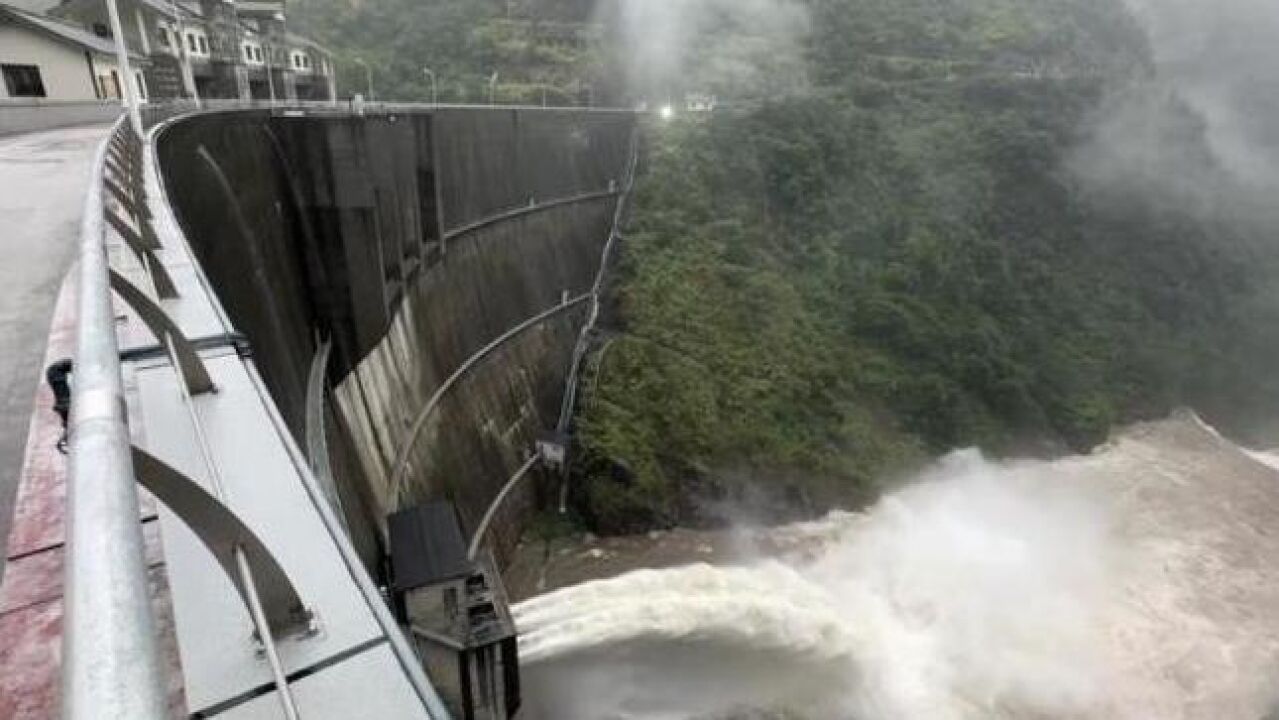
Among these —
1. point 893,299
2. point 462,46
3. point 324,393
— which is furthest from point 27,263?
point 462,46

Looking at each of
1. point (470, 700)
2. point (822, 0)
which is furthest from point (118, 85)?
point (822, 0)

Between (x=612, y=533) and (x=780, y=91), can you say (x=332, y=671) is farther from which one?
(x=780, y=91)

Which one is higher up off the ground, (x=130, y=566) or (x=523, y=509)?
(x=130, y=566)

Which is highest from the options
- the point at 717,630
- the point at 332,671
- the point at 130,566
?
the point at 130,566

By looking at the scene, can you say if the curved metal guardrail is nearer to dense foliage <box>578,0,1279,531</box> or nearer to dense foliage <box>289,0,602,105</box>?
dense foliage <box>578,0,1279,531</box>

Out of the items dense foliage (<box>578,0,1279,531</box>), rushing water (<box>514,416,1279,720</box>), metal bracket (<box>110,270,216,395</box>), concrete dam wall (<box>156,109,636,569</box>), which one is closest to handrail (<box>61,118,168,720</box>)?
metal bracket (<box>110,270,216,395</box>)
